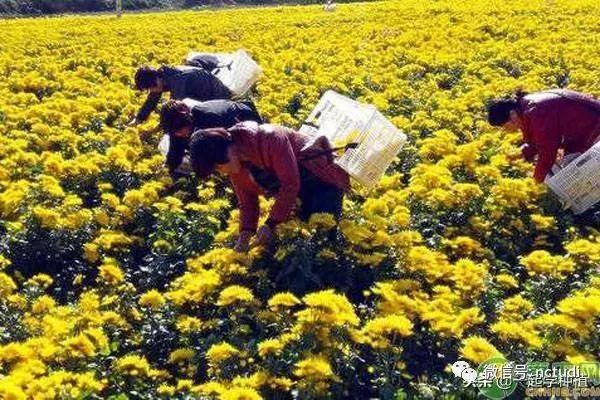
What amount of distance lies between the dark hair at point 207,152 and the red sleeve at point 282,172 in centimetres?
40

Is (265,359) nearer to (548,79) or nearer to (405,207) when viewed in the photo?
(405,207)

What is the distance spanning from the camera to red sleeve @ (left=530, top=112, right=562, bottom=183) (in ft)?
18.5

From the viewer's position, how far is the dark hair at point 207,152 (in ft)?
14.6

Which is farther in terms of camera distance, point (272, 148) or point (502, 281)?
point (272, 148)

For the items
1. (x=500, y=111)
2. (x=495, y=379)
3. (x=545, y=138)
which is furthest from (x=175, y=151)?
(x=495, y=379)

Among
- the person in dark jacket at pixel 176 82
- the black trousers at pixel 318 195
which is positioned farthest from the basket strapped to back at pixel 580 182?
the person in dark jacket at pixel 176 82

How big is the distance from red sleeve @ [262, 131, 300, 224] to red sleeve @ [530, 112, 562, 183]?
198 cm

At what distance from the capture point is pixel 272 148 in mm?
4887

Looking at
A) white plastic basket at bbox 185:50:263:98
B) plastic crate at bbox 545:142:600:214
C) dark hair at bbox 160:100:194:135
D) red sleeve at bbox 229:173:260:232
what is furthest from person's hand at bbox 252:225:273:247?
white plastic basket at bbox 185:50:263:98

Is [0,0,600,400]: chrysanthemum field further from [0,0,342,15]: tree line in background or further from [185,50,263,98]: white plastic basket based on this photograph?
[0,0,342,15]: tree line in background

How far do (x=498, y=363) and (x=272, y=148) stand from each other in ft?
6.85

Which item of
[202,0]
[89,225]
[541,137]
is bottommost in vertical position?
[89,225]

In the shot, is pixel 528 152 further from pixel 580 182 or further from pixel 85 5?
pixel 85 5

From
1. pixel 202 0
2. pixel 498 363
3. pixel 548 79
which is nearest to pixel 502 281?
pixel 498 363
